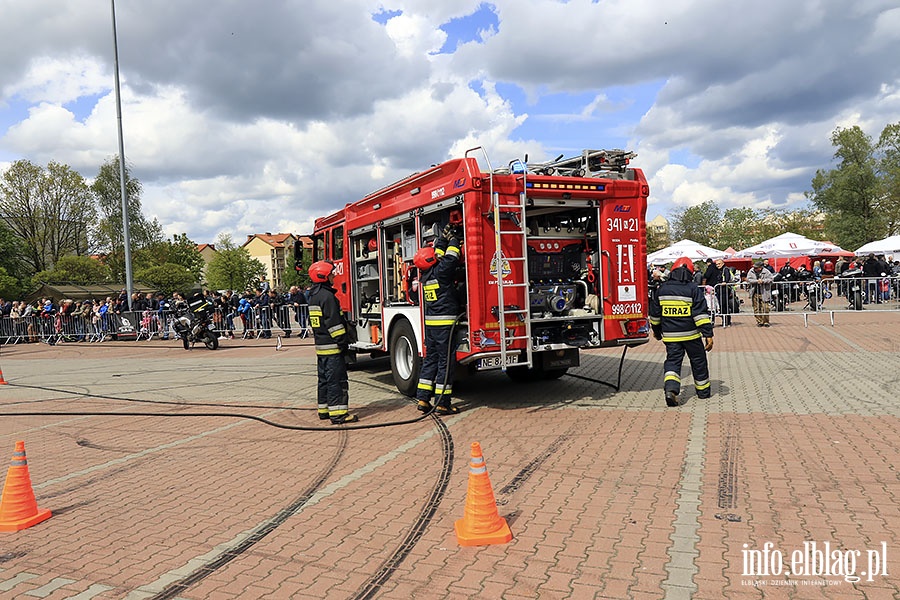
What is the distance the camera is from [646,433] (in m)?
6.39

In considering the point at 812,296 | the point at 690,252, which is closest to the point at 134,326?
the point at 690,252

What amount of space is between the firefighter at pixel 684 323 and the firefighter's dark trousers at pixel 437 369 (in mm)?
2658

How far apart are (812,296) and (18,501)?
18.9 m

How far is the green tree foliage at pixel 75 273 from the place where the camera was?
4239 centimetres

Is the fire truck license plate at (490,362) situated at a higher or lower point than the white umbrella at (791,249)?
lower

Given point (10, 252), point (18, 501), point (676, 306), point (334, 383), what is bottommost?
point (18, 501)

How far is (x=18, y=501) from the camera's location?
15.3ft

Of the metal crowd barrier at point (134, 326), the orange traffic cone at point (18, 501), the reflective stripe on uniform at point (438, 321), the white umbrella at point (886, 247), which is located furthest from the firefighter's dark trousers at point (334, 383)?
the white umbrella at point (886, 247)

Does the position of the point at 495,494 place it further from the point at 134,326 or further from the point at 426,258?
the point at 134,326

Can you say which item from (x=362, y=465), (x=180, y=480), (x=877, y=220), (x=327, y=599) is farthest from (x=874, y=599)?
(x=877, y=220)

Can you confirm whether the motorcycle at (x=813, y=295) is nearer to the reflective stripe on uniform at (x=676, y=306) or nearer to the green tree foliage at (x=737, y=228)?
the reflective stripe on uniform at (x=676, y=306)

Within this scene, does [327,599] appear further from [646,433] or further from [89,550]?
[646,433]

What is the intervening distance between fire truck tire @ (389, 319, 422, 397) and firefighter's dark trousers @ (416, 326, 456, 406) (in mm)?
728

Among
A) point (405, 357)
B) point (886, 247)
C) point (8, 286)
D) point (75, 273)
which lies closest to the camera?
point (405, 357)
